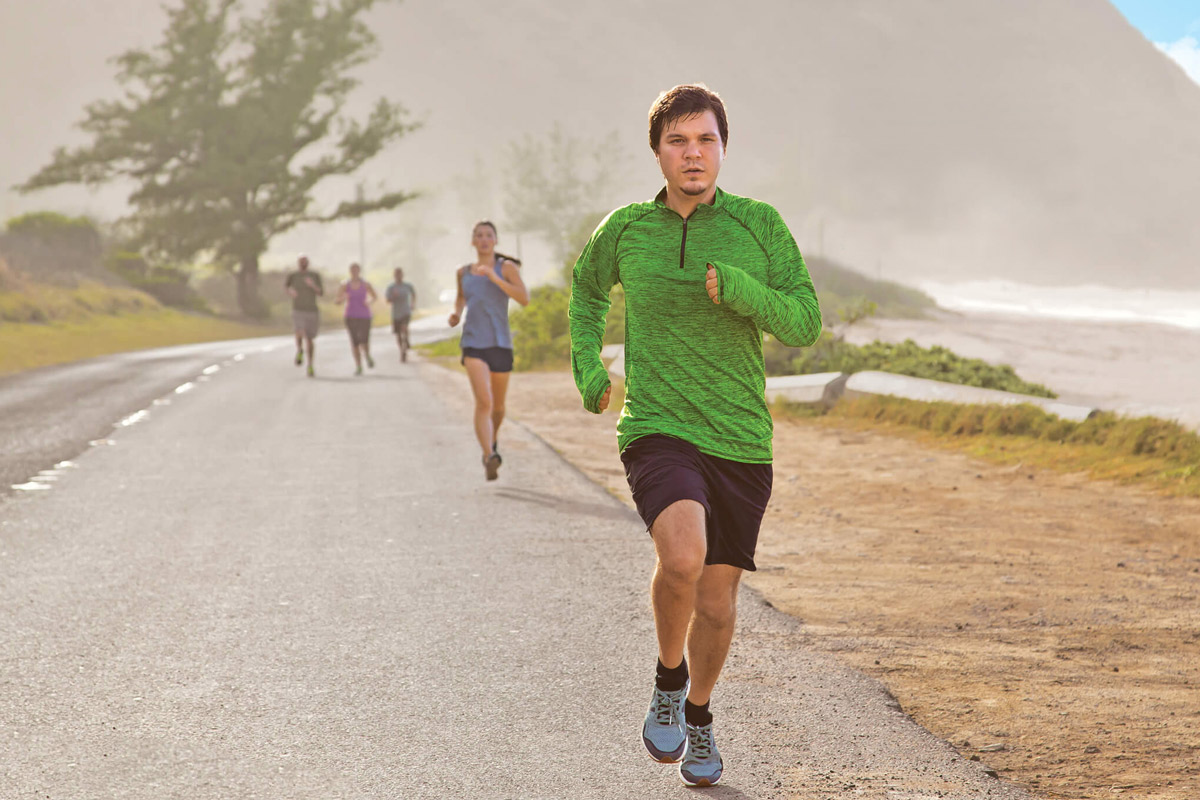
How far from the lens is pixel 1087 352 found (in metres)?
36.0

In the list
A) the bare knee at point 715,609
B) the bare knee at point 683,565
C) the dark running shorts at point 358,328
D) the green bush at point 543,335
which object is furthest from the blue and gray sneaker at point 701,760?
the green bush at point 543,335

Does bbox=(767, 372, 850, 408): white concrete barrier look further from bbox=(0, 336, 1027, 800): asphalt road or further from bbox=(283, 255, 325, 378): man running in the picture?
bbox=(283, 255, 325, 378): man running

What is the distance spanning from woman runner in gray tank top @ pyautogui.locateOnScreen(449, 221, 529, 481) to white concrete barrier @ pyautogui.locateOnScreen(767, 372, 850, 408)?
7.12m

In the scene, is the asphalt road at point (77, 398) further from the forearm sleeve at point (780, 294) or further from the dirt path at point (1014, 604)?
the forearm sleeve at point (780, 294)

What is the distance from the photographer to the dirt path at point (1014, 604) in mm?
4086

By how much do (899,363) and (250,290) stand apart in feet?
162

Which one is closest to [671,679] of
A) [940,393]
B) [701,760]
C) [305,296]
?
[701,760]

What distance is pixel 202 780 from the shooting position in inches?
147

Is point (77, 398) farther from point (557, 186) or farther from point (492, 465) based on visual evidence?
point (557, 186)

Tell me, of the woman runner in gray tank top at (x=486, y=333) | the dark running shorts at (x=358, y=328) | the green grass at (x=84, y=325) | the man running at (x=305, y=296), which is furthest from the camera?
the green grass at (x=84, y=325)

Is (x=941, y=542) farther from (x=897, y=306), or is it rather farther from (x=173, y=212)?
(x=173, y=212)

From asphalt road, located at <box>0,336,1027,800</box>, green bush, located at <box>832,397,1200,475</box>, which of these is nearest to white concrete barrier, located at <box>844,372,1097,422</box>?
green bush, located at <box>832,397,1200,475</box>

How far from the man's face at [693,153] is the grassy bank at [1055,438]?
7.51 m

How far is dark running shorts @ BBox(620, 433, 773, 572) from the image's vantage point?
11.6 feet
